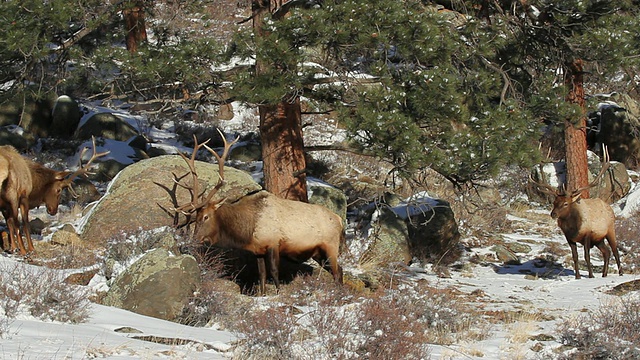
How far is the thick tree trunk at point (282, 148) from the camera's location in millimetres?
12547

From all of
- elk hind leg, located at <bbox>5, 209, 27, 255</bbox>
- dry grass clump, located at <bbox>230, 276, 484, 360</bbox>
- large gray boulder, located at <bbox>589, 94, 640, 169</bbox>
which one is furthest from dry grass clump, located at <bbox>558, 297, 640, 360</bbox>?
large gray boulder, located at <bbox>589, 94, 640, 169</bbox>

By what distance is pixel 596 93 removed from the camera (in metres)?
26.5

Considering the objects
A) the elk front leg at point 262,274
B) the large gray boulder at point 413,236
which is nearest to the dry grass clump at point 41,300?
the elk front leg at point 262,274

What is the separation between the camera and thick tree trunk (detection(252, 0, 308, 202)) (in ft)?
41.2

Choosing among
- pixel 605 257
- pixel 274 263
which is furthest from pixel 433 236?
pixel 274 263

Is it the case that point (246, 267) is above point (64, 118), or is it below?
below

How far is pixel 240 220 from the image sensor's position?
11.0 metres

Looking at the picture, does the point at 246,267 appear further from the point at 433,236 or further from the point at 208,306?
the point at 433,236

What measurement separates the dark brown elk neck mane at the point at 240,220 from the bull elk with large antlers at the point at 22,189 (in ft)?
10.4

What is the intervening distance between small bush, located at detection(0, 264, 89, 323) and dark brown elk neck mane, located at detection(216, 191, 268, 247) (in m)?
3.82

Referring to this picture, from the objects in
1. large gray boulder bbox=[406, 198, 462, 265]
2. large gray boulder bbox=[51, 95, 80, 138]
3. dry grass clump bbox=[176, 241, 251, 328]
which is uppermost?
large gray boulder bbox=[51, 95, 80, 138]

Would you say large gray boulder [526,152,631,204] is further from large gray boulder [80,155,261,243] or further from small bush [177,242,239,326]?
small bush [177,242,239,326]

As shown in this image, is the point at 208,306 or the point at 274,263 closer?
the point at 208,306

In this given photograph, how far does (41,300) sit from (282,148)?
6.28 metres
